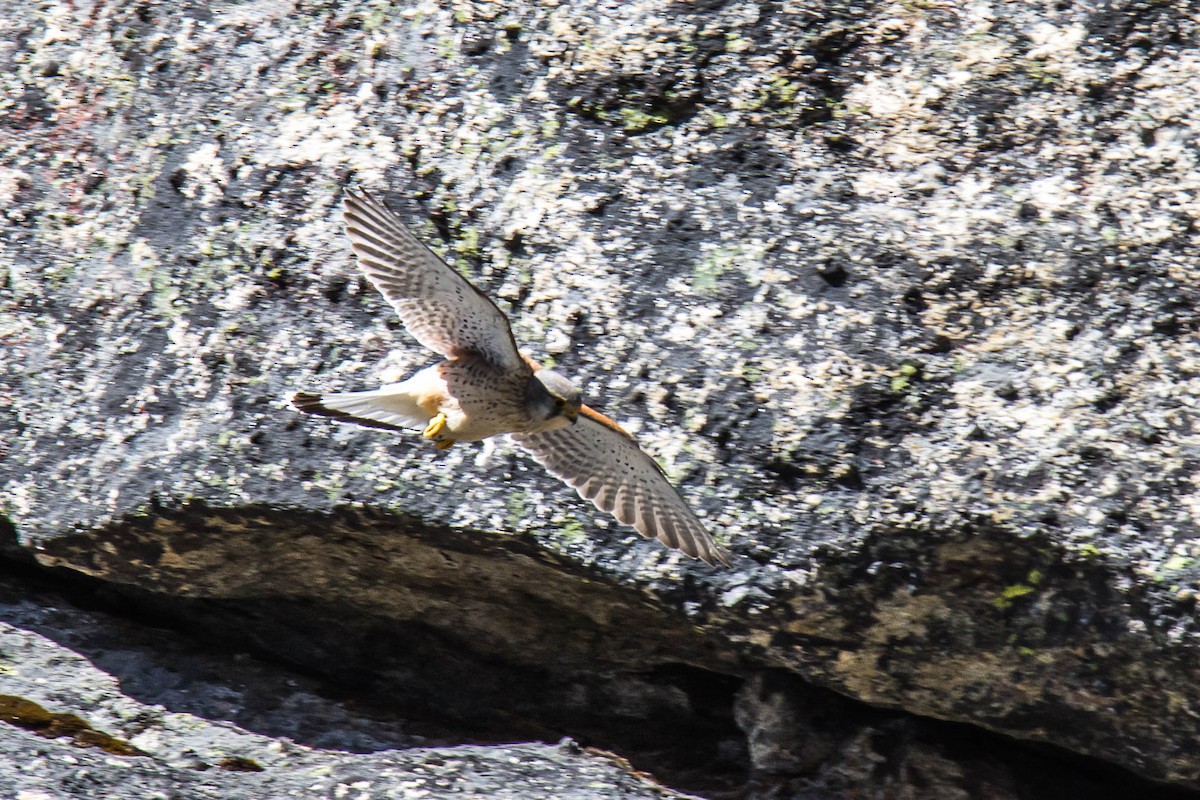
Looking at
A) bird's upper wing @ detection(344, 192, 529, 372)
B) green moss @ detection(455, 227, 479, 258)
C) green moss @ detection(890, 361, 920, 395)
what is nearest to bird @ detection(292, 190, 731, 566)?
bird's upper wing @ detection(344, 192, 529, 372)

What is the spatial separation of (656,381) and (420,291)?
936mm

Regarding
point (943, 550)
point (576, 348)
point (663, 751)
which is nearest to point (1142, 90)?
point (943, 550)

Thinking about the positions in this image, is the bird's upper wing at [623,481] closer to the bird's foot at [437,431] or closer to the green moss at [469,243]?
the bird's foot at [437,431]

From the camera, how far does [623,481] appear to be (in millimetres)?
4508

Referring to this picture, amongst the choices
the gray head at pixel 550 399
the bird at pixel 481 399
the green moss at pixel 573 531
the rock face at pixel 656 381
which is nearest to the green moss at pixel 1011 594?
the rock face at pixel 656 381

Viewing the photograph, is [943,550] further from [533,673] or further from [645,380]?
[533,673]

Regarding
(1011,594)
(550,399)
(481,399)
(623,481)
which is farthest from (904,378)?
(481,399)

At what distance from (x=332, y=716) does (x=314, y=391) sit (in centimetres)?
139

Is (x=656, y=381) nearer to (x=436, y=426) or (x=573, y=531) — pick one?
(x=573, y=531)

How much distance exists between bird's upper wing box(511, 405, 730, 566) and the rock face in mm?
126

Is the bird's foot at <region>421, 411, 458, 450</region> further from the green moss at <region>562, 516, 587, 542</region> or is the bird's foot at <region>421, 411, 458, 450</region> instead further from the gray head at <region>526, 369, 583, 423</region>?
the green moss at <region>562, 516, 587, 542</region>

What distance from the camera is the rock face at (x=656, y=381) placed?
14.2ft

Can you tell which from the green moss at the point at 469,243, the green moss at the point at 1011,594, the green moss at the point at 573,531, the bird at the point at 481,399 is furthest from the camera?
the green moss at the point at 469,243

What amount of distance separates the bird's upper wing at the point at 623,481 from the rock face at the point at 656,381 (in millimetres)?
126
